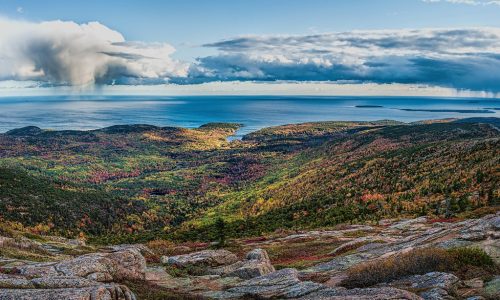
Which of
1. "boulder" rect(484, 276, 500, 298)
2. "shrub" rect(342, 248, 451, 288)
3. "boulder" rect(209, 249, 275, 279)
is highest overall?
"boulder" rect(484, 276, 500, 298)

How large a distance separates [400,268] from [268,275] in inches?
357

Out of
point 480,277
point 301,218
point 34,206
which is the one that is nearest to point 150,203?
point 34,206

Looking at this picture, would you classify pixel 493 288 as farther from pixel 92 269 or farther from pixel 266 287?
pixel 92 269

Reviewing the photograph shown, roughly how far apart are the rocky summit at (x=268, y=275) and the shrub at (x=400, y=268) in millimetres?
53

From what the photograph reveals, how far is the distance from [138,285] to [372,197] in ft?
236

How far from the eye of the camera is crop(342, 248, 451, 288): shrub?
884 inches

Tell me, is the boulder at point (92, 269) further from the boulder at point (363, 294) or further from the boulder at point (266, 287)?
the boulder at point (363, 294)

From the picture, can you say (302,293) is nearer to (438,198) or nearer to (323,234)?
(323,234)

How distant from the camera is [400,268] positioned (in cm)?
2259

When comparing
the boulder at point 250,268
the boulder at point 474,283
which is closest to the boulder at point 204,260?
the boulder at point 250,268

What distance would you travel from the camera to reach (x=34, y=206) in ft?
356

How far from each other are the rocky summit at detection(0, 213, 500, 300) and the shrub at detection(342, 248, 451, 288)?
A: 0.17ft

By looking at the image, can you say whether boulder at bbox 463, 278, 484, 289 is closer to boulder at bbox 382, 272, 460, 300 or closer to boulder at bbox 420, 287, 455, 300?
boulder at bbox 382, 272, 460, 300

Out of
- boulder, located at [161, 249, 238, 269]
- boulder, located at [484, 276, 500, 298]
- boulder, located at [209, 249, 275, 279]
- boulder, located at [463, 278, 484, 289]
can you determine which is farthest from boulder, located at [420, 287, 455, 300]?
boulder, located at [161, 249, 238, 269]
